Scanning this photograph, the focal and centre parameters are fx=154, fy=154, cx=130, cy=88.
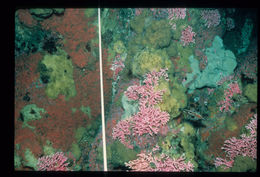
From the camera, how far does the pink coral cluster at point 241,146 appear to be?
3.49m

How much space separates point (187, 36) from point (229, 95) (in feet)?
6.12

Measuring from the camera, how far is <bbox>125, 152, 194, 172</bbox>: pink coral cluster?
11.0ft

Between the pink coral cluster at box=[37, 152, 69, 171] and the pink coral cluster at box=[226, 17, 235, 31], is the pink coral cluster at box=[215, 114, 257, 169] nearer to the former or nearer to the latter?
the pink coral cluster at box=[226, 17, 235, 31]

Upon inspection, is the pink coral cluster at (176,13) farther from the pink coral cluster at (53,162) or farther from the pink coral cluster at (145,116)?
the pink coral cluster at (53,162)

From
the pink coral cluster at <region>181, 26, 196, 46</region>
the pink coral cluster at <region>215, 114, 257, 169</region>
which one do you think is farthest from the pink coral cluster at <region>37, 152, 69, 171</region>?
the pink coral cluster at <region>181, 26, 196, 46</region>

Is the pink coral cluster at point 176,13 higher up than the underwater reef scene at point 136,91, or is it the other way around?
the pink coral cluster at point 176,13

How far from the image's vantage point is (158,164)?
3.37 metres

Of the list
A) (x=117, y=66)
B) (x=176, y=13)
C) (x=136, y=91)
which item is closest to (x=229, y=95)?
(x=136, y=91)

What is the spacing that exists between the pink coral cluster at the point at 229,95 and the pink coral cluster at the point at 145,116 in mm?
1536

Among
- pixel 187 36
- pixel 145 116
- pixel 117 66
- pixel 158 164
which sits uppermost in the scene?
pixel 187 36

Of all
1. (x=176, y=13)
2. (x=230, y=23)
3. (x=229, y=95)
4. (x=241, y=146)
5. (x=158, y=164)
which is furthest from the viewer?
(x=230, y=23)

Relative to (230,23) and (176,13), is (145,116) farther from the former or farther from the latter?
(230,23)

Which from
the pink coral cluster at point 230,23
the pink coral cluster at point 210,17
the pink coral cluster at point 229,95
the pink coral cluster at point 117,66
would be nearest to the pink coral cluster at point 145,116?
the pink coral cluster at point 117,66

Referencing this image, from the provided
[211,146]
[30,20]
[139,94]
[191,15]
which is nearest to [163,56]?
[139,94]
